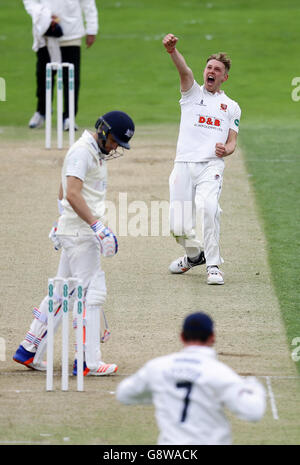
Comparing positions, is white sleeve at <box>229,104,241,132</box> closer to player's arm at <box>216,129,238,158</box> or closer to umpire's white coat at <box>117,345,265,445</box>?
player's arm at <box>216,129,238,158</box>

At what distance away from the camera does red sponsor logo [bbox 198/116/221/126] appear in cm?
1101

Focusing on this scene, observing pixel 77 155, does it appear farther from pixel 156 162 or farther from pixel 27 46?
pixel 27 46

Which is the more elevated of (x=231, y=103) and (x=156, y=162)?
(x=231, y=103)

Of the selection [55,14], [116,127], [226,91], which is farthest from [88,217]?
[226,91]

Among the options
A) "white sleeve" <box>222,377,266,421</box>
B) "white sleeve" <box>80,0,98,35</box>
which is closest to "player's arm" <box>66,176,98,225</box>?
"white sleeve" <box>222,377,266,421</box>

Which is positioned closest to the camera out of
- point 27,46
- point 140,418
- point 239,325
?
point 140,418

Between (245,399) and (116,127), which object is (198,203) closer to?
(116,127)

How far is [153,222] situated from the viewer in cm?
1338

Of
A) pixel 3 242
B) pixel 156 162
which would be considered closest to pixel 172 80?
pixel 156 162

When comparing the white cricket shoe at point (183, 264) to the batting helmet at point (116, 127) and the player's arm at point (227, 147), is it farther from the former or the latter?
the batting helmet at point (116, 127)

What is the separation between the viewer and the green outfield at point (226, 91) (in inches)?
373

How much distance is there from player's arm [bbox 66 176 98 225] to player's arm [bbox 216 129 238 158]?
3158mm

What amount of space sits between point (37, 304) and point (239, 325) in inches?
81.1

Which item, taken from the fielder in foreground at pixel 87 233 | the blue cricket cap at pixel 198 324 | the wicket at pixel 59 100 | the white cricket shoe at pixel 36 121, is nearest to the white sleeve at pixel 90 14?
the wicket at pixel 59 100
